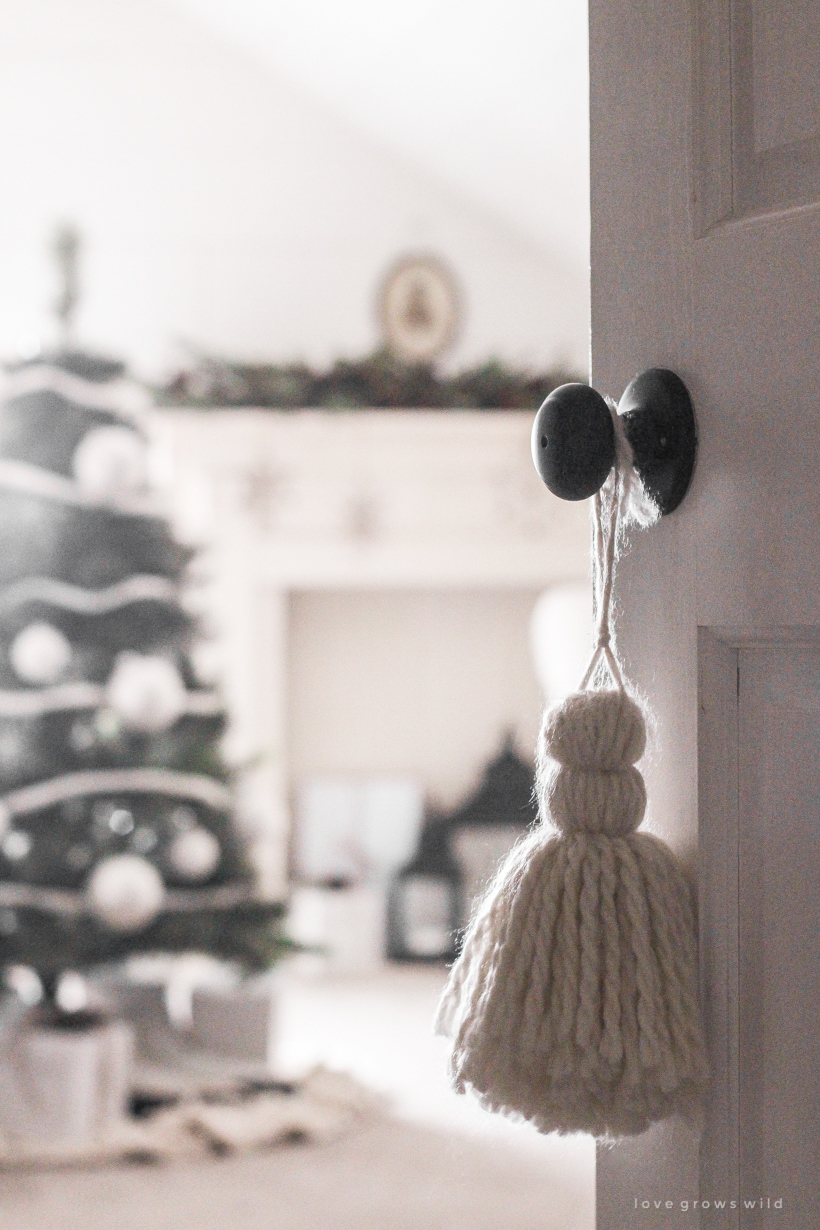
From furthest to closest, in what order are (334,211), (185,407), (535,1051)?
(334,211), (185,407), (535,1051)

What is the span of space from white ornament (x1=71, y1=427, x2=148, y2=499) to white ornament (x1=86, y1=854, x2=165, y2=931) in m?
0.72

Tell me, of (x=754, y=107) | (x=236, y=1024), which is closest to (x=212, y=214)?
(x=236, y=1024)

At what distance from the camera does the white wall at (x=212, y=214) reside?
12.0ft

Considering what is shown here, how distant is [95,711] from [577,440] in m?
2.02

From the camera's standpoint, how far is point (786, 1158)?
436 mm

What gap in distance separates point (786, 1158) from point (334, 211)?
370 centimetres

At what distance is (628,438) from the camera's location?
466 mm

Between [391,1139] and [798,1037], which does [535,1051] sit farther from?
[391,1139]

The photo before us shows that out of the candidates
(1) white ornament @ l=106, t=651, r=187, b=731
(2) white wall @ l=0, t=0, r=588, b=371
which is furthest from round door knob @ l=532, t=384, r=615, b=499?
(2) white wall @ l=0, t=0, r=588, b=371

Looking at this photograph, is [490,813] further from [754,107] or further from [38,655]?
[754,107]

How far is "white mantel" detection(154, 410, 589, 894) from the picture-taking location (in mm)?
3561

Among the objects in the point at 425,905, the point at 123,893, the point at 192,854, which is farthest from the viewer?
the point at 425,905

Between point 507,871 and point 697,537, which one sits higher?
point 697,537

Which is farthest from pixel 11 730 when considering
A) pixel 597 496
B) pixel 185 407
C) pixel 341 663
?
pixel 597 496
